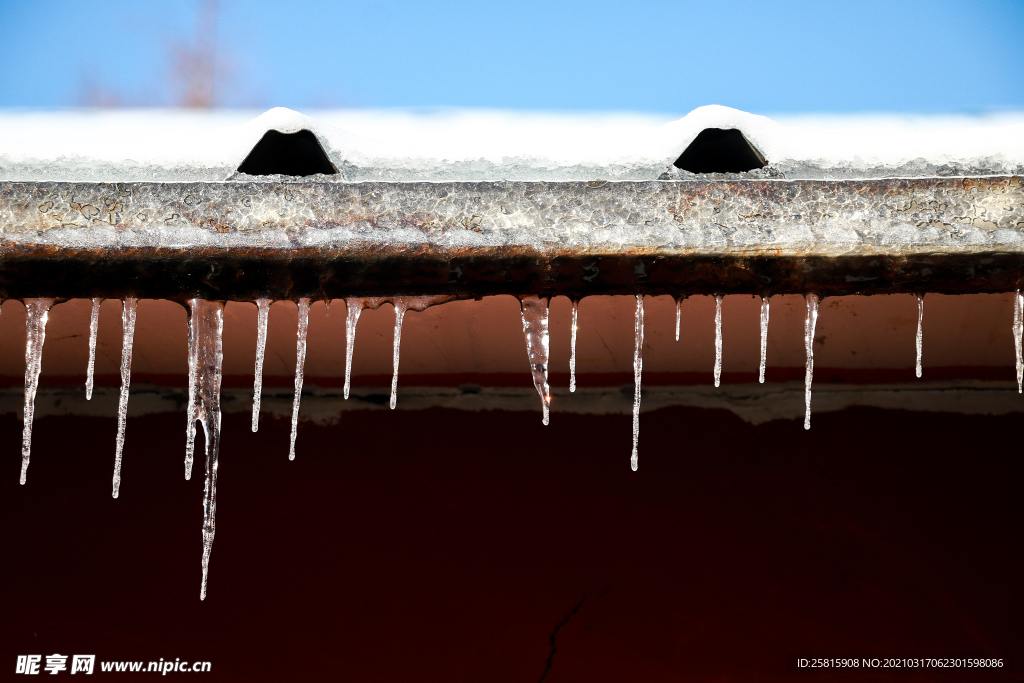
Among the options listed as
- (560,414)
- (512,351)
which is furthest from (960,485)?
(512,351)

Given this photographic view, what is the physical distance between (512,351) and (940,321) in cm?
110

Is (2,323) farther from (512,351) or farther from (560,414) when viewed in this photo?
(560,414)

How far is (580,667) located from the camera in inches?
77.4

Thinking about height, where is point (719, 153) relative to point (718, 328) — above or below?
above

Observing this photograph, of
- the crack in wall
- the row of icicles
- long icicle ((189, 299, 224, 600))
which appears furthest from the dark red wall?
the row of icicles

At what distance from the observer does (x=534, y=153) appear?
128 centimetres

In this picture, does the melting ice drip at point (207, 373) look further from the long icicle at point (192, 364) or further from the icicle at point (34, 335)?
the icicle at point (34, 335)

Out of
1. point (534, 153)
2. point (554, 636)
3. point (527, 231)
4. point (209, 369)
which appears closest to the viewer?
point (527, 231)

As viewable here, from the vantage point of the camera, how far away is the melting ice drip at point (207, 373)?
4.48ft

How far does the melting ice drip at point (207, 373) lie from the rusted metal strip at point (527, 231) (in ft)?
0.57

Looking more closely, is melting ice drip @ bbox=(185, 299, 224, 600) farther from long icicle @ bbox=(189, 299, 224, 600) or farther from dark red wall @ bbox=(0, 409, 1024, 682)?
dark red wall @ bbox=(0, 409, 1024, 682)

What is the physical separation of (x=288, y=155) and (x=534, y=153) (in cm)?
48

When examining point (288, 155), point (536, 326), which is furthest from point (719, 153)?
point (288, 155)

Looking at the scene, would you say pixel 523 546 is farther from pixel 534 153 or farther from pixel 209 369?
pixel 534 153
